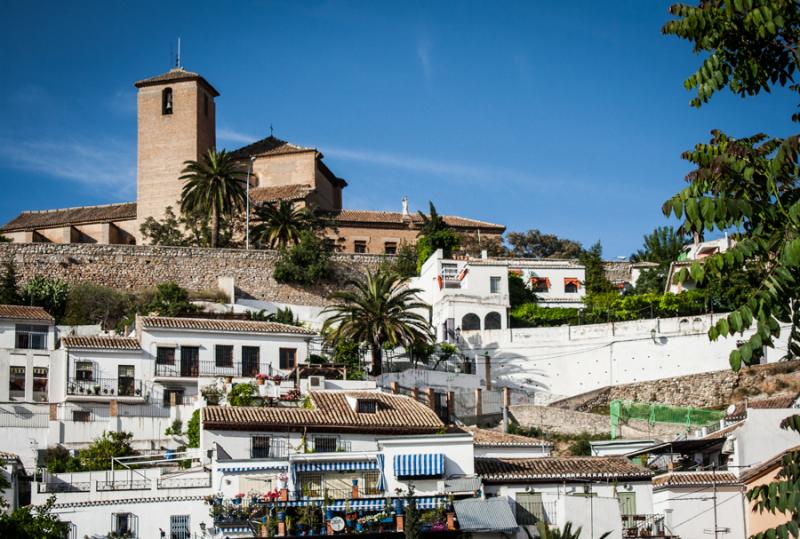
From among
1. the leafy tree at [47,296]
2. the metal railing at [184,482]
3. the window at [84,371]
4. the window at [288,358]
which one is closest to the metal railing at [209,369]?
the window at [288,358]

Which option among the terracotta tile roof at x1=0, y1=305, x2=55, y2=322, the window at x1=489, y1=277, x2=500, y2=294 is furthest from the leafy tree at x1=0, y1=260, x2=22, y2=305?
the window at x1=489, y1=277, x2=500, y2=294

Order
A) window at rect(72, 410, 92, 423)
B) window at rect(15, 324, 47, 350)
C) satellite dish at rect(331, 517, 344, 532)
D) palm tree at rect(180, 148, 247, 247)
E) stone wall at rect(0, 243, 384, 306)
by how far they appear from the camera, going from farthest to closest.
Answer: palm tree at rect(180, 148, 247, 247), stone wall at rect(0, 243, 384, 306), window at rect(15, 324, 47, 350), window at rect(72, 410, 92, 423), satellite dish at rect(331, 517, 344, 532)

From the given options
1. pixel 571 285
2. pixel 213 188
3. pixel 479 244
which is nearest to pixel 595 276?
pixel 571 285

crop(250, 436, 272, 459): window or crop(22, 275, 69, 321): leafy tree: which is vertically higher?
crop(22, 275, 69, 321): leafy tree

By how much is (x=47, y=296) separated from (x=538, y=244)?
106 feet

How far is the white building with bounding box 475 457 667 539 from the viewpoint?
1240 inches

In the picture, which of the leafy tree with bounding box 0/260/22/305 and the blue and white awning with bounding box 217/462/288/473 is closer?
the blue and white awning with bounding box 217/462/288/473

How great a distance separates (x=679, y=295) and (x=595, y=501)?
27.7 m

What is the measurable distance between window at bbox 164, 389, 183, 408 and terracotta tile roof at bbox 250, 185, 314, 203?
31.1 m

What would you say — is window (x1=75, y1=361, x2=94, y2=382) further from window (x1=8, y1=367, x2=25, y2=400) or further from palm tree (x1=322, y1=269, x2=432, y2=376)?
palm tree (x1=322, y1=269, x2=432, y2=376)

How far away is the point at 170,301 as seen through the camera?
59.0m

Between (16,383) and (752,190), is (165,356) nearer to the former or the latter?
(16,383)

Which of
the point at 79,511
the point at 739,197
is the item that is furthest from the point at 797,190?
the point at 79,511

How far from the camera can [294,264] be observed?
6731 cm
